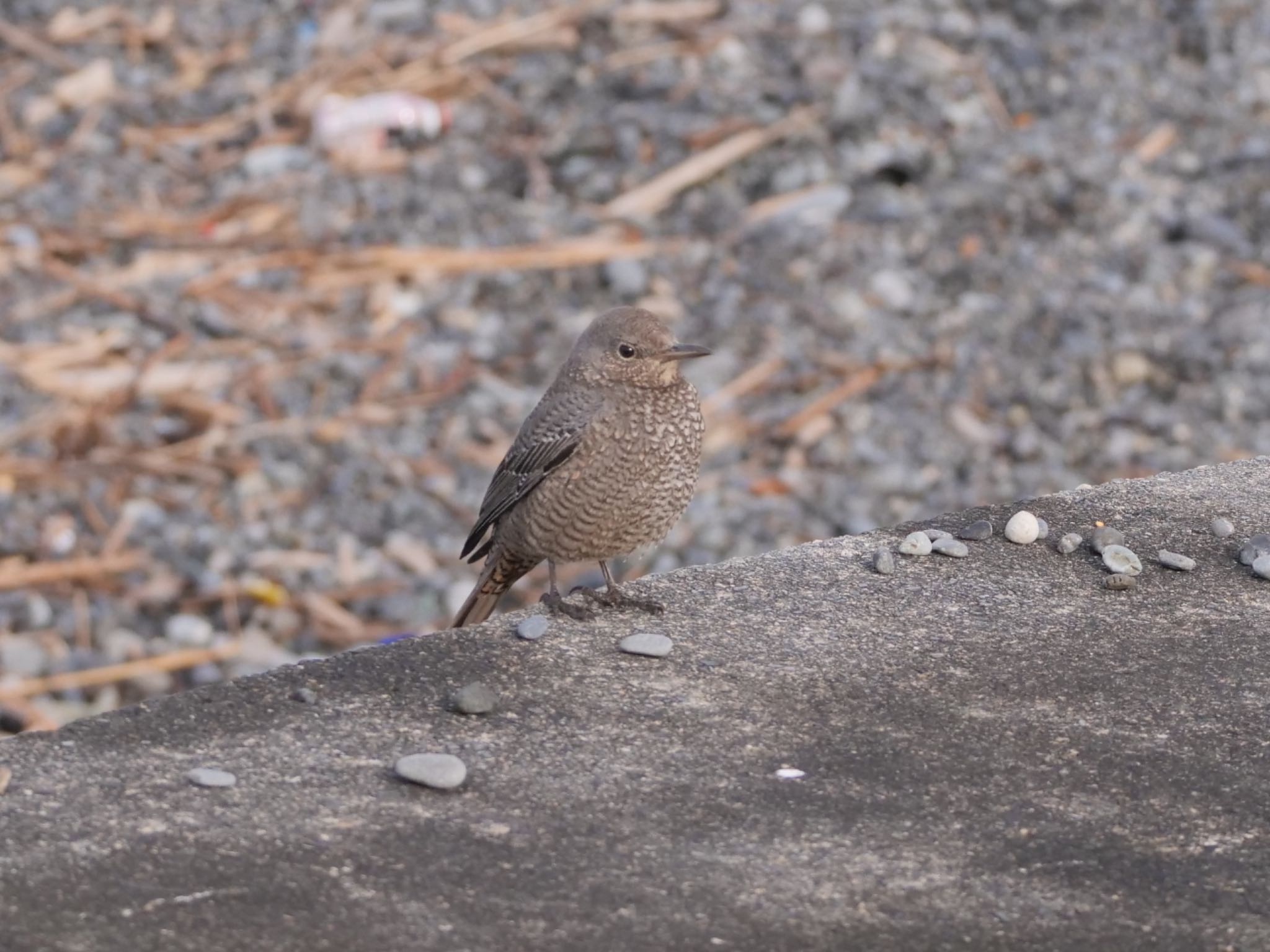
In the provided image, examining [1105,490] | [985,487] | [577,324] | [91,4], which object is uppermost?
[91,4]

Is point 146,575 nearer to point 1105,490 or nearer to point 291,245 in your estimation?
point 291,245

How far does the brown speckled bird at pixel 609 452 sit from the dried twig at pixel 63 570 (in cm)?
236

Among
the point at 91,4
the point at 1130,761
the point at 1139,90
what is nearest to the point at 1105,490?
the point at 1130,761

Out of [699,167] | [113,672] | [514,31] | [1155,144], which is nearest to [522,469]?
[113,672]

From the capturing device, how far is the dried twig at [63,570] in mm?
6305

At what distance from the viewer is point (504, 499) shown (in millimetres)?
4434

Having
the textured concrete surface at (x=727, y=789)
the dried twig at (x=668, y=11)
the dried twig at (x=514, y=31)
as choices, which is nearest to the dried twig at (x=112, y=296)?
the dried twig at (x=514, y=31)

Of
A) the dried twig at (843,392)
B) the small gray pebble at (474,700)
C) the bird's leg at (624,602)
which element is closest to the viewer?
the small gray pebble at (474,700)

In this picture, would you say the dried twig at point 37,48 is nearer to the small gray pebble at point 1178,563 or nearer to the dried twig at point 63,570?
the dried twig at point 63,570

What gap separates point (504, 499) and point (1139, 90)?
6.08m

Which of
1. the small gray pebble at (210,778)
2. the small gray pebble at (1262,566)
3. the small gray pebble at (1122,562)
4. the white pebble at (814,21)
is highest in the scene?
the white pebble at (814,21)

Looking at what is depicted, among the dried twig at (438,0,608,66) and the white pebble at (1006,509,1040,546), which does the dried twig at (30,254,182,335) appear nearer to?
the dried twig at (438,0,608,66)

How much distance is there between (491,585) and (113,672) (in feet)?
5.70

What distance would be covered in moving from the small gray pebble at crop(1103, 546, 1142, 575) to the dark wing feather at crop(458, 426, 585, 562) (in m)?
1.20
